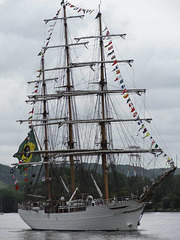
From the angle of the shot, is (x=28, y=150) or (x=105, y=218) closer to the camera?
(x=105, y=218)

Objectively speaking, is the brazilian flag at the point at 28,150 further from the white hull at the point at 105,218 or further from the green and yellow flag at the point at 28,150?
the white hull at the point at 105,218

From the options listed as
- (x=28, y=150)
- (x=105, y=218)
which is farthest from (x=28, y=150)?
(x=105, y=218)

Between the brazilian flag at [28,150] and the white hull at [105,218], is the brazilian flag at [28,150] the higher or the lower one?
the higher one

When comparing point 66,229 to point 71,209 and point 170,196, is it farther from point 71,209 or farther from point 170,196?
point 170,196

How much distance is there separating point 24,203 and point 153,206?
7334 centimetres

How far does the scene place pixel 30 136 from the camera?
103 meters

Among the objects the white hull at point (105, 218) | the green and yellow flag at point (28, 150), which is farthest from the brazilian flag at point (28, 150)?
the white hull at point (105, 218)

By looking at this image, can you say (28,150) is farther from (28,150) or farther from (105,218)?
(105,218)

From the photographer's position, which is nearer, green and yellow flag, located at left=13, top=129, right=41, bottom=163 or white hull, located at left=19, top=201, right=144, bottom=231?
white hull, located at left=19, top=201, right=144, bottom=231

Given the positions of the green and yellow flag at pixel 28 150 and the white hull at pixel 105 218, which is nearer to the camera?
the white hull at pixel 105 218

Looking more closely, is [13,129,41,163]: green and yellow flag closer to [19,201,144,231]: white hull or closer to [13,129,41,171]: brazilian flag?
[13,129,41,171]: brazilian flag

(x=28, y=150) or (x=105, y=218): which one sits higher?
(x=28, y=150)

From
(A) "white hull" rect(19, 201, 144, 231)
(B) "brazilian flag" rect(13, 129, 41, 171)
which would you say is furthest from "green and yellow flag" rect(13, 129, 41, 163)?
(A) "white hull" rect(19, 201, 144, 231)

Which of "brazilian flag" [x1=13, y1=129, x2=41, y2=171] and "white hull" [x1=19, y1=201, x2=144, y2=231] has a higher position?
"brazilian flag" [x1=13, y1=129, x2=41, y2=171]
